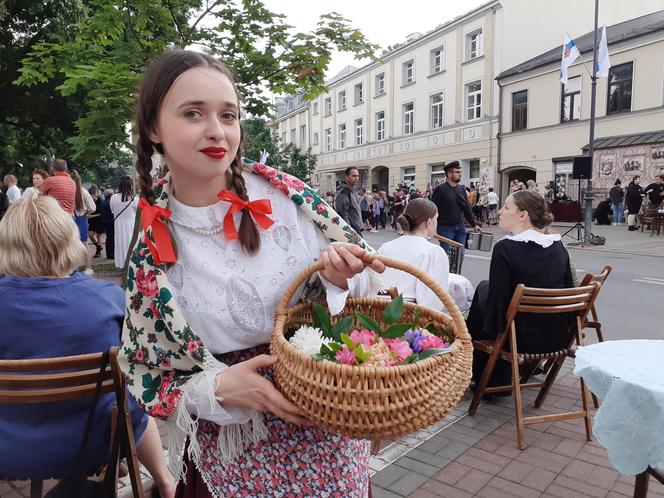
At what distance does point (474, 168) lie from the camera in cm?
2473

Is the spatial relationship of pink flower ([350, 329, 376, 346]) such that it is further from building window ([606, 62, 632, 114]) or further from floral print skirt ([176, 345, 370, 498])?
building window ([606, 62, 632, 114])

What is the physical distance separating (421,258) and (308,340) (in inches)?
115

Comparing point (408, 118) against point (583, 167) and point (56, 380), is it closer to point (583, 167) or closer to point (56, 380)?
point (583, 167)

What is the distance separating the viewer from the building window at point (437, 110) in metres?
26.0

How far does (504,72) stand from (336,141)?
15.5 meters

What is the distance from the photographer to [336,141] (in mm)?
36062

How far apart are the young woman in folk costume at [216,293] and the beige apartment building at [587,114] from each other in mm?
19283

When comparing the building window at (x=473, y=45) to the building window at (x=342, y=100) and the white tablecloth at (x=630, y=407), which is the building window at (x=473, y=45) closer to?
the building window at (x=342, y=100)

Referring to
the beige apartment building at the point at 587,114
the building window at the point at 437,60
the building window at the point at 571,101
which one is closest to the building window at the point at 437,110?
the building window at the point at 437,60

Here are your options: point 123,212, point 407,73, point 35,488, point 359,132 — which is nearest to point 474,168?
point 407,73

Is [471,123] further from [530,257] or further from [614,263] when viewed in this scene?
[530,257]

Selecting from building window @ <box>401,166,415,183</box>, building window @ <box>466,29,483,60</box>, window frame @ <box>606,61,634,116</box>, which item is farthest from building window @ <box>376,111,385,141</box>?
window frame @ <box>606,61,634,116</box>

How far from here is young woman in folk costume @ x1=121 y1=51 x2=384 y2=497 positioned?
3.65ft

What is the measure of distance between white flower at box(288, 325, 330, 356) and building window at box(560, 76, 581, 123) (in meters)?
21.6
